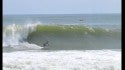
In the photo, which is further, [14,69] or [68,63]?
[68,63]

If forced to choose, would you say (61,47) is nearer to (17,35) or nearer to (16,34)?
(17,35)

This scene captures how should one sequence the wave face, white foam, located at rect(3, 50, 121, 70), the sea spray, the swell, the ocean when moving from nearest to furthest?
white foam, located at rect(3, 50, 121, 70), the ocean, the sea spray, the wave face, the swell

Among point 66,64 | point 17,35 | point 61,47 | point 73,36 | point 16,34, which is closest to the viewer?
point 66,64

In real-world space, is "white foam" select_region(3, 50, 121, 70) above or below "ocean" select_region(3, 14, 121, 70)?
above

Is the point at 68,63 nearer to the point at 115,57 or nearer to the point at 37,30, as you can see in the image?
the point at 115,57

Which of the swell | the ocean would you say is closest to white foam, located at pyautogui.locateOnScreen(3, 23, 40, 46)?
the ocean

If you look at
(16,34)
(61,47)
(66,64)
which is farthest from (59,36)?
(66,64)

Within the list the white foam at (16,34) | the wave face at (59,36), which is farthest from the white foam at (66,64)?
the wave face at (59,36)

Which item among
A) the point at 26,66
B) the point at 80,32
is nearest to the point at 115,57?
the point at 26,66

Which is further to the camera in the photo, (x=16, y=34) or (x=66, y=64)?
(x=16, y=34)

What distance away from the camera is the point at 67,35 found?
11117 millimetres

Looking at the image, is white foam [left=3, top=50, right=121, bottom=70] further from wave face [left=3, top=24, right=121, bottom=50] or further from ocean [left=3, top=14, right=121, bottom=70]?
wave face [left=3, top=24, right=121, bottom=50]

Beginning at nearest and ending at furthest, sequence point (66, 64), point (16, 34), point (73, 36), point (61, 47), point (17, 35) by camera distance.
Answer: point (66, 64) → point (61, 47) → point (17, 35) → point (16, 34) → point (73, 36)

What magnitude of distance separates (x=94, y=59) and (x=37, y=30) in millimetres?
6207
